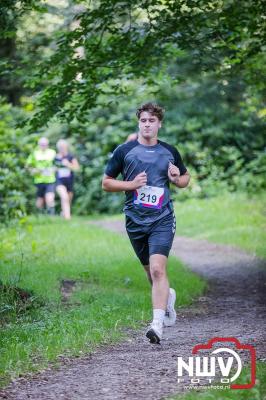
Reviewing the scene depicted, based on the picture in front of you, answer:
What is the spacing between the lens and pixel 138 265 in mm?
12258

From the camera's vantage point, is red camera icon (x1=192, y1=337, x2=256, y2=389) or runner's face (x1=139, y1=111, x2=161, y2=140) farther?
runner's face (x1=139, y1=111, x2=161, y2=140)

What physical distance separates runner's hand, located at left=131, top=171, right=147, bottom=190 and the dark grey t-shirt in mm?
116

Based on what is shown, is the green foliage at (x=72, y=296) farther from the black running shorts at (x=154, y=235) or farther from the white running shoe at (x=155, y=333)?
the black running shorts at (x=154, y=235)

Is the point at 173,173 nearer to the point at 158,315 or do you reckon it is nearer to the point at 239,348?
the point at 158,315

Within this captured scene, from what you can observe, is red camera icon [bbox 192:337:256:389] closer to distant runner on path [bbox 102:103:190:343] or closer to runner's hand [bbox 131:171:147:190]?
distant runner on path [bbox 102:103:190:343]

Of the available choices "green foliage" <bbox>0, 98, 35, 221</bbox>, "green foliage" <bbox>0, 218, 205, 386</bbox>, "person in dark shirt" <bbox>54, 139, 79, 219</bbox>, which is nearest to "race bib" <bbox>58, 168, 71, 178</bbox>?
"person in dark shirt" <bbox>54, 139, 79, 219</bbox>

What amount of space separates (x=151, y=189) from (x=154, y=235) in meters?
0.45

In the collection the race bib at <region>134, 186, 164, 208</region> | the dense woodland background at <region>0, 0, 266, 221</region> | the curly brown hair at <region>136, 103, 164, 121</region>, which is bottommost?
the race bib at <region>134, 186, 164, 208</region>

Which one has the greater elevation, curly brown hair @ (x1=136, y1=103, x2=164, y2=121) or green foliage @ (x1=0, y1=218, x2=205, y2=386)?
curly brown hair @ (x1=136, y1=103, x2=164, y2=121)

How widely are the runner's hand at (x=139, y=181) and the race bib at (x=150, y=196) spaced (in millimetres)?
110

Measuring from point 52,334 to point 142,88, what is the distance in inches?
236

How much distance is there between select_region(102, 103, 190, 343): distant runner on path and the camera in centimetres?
745

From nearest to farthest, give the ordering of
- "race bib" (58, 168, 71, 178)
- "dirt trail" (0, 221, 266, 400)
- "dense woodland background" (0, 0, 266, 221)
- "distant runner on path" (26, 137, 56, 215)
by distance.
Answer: "dirt trail" (0, 221, 266, 400) < "dense woodland background" (0, 0, 266, 221) < "distant runner on path" (26, 137, 56, 215) < "race bib" (58, 168, 71, 178)

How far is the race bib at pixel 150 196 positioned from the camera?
755 centimetres
